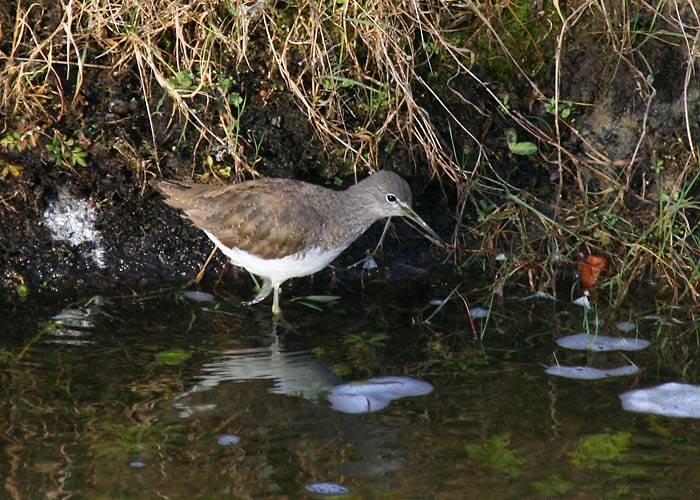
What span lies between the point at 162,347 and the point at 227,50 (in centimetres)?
215

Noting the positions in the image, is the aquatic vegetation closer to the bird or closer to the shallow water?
the shallow water

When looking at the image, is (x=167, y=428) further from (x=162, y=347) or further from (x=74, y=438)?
(x=162, y=347)

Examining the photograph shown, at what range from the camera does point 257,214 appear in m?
5.81

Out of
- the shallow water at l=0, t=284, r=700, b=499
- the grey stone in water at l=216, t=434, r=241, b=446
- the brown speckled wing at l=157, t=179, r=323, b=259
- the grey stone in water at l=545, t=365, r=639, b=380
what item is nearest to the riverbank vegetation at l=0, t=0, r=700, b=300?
the brown speckled wing at l=157, t=179, r=323, b=259

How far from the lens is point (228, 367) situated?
5.10m

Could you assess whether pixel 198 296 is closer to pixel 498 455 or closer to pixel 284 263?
pixel 284 263

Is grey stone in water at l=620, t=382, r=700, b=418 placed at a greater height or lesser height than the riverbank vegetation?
lesser

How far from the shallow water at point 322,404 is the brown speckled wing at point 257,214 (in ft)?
1.32

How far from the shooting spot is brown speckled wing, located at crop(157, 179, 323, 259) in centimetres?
578

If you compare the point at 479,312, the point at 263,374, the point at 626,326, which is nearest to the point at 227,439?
the point at 263,374

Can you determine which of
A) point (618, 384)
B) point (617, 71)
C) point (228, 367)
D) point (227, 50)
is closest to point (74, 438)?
point (228, 367)

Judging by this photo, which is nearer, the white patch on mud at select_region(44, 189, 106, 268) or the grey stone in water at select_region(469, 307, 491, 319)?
the grey stone in water at select_region(469, 307, 491, 319)

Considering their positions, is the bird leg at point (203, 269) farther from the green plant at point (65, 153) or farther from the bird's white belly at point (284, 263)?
the green plant at point (65, 153)

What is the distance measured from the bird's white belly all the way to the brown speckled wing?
0.03 m
